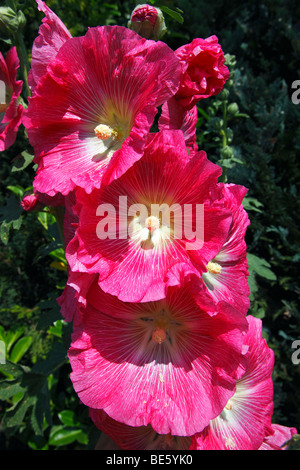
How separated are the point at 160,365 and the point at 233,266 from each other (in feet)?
1.06

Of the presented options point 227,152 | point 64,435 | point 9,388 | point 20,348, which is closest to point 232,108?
point 227,152

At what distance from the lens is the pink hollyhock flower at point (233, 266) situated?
0.95 meters

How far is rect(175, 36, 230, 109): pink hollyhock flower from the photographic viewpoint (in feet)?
2.74

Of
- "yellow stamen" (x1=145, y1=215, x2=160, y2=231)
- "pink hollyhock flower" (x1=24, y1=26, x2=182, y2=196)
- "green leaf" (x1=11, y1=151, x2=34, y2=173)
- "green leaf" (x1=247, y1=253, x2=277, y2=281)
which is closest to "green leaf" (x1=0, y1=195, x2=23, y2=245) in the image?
"green leaf" (x1=11, y1=151, x2=34, y2=173)

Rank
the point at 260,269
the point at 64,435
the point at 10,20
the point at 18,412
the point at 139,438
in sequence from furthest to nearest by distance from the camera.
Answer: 1. the point at 64,435
2. the point at 260,269
3. the point at 18,412
4. the point at 139,438
5. the point at 10,20

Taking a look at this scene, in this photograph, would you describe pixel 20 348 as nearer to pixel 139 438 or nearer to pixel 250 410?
pixel 139 438

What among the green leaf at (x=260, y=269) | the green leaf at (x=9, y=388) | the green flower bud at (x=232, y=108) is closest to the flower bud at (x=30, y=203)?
the green leaf at (x=9, y=388)

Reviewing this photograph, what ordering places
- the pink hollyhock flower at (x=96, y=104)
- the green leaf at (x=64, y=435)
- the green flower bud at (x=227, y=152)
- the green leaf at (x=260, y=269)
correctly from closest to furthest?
the pink hollyhock flower at (x=96, y=104) → the green flower bud at (x=227, y=152) → the green leaf at (x=260, y=269) → the green leaf at (x=64, y=435)

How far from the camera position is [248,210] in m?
2.19

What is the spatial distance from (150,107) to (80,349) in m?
0.53

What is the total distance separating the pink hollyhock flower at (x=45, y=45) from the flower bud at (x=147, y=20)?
0.56 ft

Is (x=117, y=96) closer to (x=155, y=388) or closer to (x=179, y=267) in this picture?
(x=179, y=267)

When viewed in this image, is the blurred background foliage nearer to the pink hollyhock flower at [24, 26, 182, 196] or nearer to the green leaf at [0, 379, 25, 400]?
the green leaf at [0, 379, 25, 400]

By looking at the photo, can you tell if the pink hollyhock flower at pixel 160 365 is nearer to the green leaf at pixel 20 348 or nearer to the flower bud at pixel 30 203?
the flower bud at pixel 30 203
